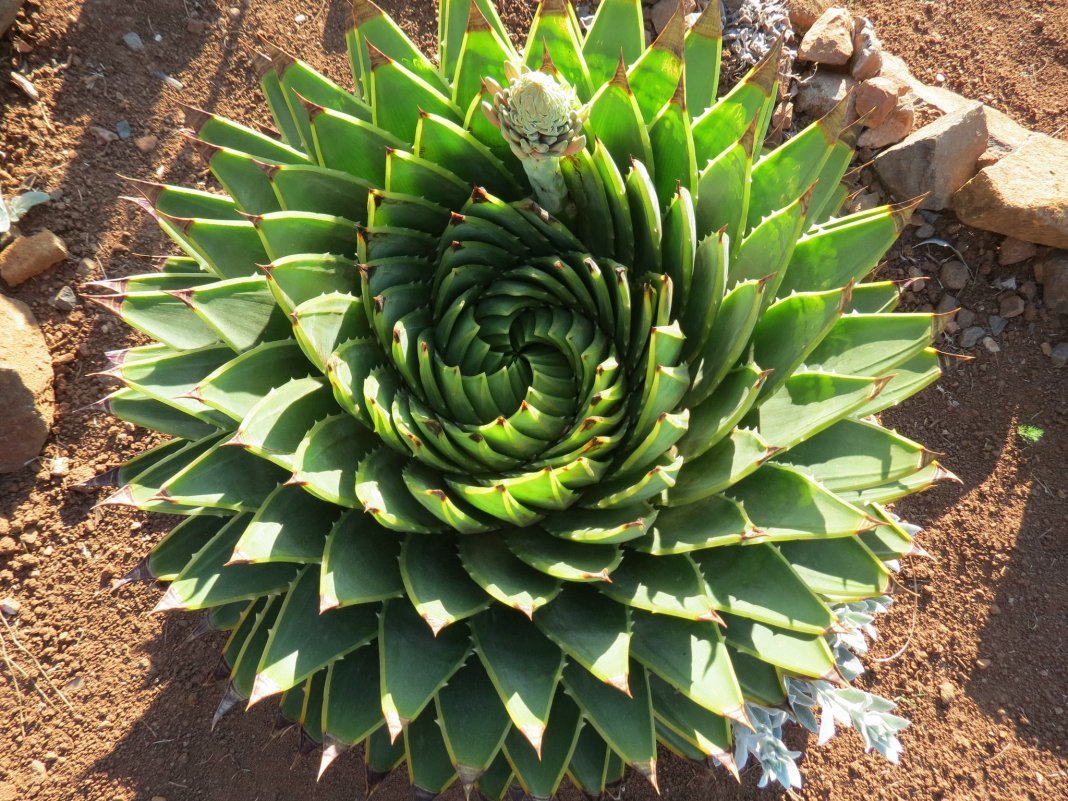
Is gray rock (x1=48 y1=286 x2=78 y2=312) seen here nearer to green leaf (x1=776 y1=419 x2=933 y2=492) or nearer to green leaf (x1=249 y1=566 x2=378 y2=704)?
green leaf (x1=249 y1=566 x2=378 y2=704)

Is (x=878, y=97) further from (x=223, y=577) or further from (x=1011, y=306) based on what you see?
(x=223, y=577)

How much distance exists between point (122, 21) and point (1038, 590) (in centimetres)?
501

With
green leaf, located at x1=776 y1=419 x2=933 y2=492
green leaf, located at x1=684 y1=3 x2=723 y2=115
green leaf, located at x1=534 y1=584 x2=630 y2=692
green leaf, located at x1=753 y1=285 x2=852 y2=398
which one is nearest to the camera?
green leaf, located at x1=534 y1=584 x2=630 y2=692

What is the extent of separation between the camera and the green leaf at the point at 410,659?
1.74 m

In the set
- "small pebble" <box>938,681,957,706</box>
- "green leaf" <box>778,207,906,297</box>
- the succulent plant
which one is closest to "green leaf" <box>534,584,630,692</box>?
the succulent plant

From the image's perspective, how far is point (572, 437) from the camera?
6.06ft

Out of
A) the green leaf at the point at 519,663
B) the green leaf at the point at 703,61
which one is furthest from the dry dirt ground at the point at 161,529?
the green leaf at the point at 703,61

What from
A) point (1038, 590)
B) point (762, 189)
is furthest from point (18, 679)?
point (1038, 590)

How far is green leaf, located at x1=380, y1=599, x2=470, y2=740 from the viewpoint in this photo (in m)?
1.74

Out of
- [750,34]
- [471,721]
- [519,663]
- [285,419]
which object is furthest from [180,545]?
[750,34]

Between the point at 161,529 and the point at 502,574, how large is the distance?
224 centimetres

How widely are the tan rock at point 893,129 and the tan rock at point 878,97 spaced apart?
4 cm

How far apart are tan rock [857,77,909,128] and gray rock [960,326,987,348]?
1.13 meters

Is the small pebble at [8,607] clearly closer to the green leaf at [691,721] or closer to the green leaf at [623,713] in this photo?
the green leaf at [623,713]
